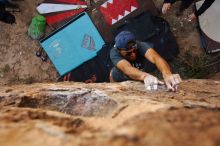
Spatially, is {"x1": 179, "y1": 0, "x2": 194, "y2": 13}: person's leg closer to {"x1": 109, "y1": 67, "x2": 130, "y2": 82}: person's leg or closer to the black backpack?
{"x1": 109, "y1": 67, "x2": 130, "y2": 82}: person's leg

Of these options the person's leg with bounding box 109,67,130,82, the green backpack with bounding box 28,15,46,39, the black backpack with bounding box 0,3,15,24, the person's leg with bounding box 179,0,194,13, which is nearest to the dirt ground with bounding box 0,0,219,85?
the green backpack with bounding box 28,15,46,39

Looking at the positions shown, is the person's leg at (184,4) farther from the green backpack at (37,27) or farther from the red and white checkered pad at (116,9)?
the green backpack at (37,27)

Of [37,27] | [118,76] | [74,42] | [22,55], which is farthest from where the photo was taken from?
[22,55]

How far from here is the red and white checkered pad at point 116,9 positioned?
6.20 m

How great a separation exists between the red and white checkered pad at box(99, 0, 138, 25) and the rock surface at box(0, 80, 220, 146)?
10.9 ft

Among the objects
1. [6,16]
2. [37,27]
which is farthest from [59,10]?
[6,16]

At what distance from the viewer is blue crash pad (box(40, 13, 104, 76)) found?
20.2 feet

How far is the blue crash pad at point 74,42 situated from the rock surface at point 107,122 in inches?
122

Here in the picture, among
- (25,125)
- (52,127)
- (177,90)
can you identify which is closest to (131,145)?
(52,127)

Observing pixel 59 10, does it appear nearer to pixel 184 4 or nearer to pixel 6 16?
pixel 6 16

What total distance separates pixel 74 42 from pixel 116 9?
35.5 inches

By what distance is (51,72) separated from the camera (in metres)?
6.43

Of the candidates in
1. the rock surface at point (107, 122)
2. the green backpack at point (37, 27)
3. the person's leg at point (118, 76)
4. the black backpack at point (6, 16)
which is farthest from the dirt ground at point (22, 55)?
the rock surface at point (107, 122)

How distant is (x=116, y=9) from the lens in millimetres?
6246
